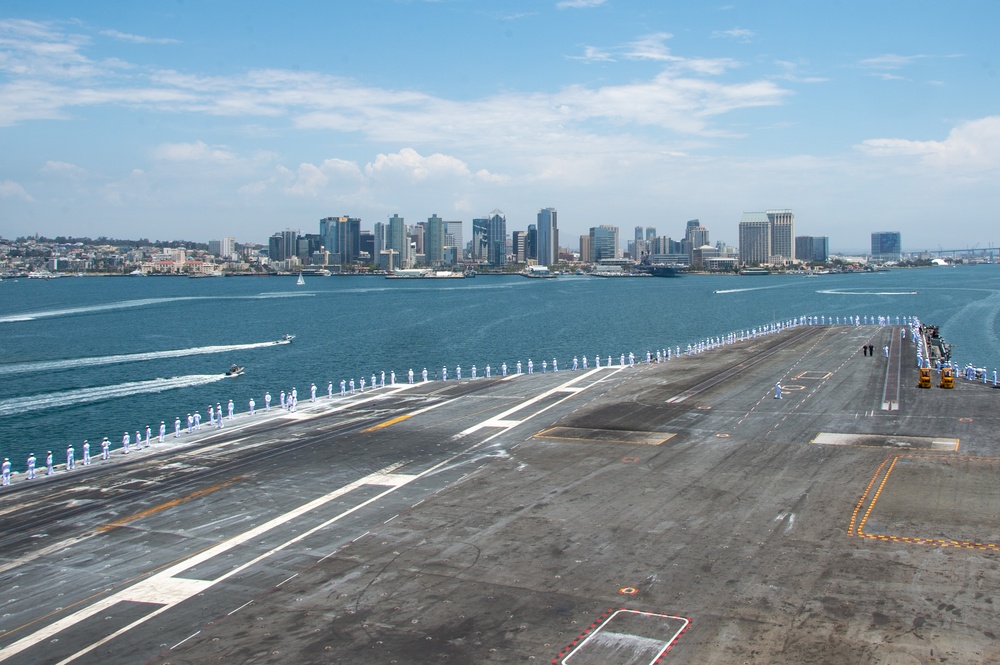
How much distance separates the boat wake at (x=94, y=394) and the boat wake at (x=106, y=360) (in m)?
12.1

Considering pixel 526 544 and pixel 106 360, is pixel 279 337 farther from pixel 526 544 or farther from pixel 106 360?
pixel 526 544

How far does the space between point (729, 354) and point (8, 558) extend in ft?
192

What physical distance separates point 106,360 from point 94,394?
64.1 feet

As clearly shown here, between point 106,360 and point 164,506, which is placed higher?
point 164,506

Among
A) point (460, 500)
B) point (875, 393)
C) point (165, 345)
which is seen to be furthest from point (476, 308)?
point (460, 500)

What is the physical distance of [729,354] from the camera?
7006 cm

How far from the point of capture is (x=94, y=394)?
64.0 m

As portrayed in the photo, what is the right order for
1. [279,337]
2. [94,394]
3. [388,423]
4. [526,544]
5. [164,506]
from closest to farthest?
[526,544], [164,506], [388,423], [94,394], [279,337]

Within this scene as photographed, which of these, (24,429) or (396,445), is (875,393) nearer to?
(396,445)

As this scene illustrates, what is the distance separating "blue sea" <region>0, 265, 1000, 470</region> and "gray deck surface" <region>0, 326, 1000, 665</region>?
863 inches

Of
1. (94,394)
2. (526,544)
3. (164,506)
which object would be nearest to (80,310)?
(94,394)

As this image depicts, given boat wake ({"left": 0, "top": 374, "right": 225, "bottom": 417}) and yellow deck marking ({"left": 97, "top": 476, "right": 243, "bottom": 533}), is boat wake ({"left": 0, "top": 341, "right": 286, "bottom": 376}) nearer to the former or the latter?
boat wake ({"left": 0, "top": 374, "right": 225, "bottom": 417})

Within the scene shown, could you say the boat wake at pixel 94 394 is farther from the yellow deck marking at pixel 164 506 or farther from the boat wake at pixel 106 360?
the yellow deck marking at pixel 164 506

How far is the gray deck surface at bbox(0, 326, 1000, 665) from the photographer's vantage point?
56.9ft
